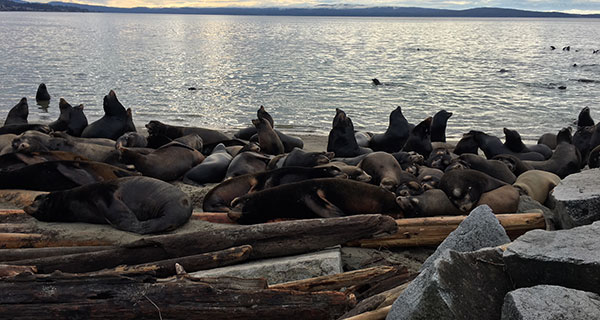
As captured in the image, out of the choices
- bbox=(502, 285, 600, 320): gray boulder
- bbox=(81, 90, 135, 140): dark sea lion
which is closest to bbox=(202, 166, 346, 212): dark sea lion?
bbox=(502, 285, 600, 320): gray boulder

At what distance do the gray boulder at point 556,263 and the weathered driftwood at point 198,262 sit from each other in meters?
2.27

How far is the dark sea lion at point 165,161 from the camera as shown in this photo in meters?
7.73

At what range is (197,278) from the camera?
368cm

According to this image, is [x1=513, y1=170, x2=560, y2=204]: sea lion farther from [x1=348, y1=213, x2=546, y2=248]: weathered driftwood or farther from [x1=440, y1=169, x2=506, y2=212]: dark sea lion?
[x1=348, y1=213, x2=546, y2=248]: weathered driftwood

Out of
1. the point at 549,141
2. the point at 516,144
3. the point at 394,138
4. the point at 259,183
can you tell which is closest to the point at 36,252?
the point at 259,183

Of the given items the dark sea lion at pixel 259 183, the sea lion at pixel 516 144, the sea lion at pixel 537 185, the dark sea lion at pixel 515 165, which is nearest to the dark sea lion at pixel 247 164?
the dark sea lion at pixel 259 183

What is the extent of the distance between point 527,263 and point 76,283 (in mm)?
2872

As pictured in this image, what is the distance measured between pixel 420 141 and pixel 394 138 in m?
1.17

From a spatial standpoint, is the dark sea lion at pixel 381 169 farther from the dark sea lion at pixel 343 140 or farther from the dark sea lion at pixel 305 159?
the dark sea lion at pixel 343 140

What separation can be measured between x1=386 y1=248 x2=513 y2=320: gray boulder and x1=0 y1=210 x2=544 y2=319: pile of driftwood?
45 cm

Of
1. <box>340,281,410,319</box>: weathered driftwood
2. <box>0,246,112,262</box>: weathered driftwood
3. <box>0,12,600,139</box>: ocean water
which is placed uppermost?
<box>340,281,410,319</box>: weathered driftwood

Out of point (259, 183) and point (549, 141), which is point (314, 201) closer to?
point (259, 183)

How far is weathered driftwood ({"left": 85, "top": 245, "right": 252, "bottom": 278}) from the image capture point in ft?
13.8

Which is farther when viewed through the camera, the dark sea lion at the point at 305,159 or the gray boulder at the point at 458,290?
the dark sea lion at the point at 305,159
